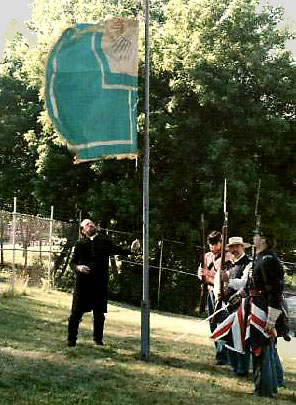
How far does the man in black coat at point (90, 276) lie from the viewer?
8969 millimetres

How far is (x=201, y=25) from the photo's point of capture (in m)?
23.8

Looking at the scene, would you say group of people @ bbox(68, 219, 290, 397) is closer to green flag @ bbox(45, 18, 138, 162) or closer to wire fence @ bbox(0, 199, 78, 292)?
green flag @ bbox(45, 18, 138, 162)

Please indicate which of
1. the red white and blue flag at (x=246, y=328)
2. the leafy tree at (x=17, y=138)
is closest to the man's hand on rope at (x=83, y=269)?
the red white and blue flag at (x=246, y=328)

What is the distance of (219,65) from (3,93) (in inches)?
445

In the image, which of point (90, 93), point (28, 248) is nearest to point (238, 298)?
point (90, 93)

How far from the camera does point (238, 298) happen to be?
807 centimetres

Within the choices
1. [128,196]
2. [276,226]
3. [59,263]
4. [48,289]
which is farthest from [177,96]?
[48,289]

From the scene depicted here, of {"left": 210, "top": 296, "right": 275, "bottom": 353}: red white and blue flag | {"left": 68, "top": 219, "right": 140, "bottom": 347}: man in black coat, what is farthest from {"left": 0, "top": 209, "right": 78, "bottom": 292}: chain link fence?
{"left": 210, "top": 296, "right": 275, "bottom": 353}: red white and blue flag

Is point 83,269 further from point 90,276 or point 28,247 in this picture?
point 28,247

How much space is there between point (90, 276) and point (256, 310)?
101 inches

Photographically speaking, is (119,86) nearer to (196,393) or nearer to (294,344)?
(196,393)

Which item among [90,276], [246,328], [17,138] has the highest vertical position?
[17,138]

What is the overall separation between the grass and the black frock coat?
0.56m

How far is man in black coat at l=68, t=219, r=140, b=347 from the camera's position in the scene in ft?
29.4
